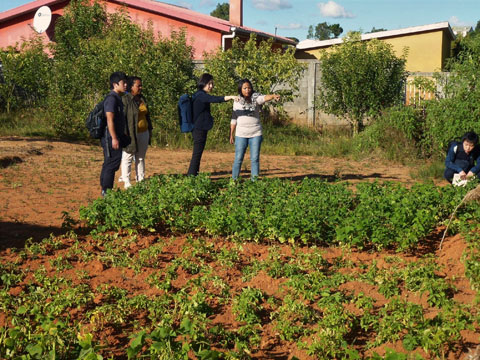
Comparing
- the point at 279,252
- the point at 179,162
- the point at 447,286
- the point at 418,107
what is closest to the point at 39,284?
the point at 279,252

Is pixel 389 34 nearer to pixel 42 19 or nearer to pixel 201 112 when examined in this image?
pixel 42 19

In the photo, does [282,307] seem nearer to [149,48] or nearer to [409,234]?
[409,234]

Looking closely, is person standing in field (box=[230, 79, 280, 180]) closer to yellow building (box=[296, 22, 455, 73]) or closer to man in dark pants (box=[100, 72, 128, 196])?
man in dark pants (box=[100, 72, 128, 196])

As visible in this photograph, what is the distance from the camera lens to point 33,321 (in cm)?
459

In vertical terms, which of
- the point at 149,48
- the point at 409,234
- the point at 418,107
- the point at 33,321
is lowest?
the point at 33,321

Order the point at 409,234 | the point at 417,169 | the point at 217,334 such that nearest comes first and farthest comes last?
the point at 217,334 → the point at 409,234 → the point at 417,169

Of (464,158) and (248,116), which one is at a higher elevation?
(248,116)

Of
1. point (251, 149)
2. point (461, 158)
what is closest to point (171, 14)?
point (251, 149)

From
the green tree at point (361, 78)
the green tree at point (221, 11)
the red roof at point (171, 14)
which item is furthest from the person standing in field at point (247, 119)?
the green tree at point (221, 11)

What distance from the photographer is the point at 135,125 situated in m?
8.63

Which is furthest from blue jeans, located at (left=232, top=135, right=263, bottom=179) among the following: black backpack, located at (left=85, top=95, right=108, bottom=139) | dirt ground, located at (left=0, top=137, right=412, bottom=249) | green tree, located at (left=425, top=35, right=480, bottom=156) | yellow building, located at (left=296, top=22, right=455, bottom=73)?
yellow building, located at (left=296, top=22, right=455, bottom=73)

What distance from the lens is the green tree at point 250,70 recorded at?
1523 centimetres

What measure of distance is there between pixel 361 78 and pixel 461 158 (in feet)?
22.0

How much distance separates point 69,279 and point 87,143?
1058cm
